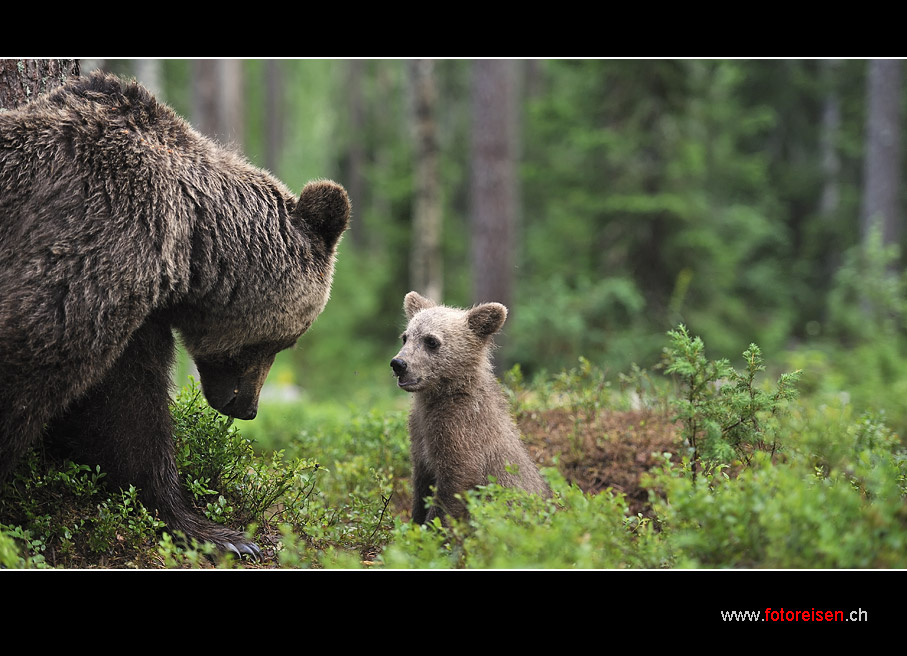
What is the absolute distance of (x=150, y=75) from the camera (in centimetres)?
1484

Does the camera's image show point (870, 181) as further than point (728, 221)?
Yes

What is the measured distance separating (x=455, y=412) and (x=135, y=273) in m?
1.96

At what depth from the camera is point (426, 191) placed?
16953mm

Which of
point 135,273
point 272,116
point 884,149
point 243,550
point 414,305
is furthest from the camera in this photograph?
point 272,116

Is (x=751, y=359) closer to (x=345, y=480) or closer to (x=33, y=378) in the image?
(x=345, y=480)

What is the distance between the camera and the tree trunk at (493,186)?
14234 mm

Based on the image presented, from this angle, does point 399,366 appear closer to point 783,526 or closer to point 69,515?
point 69,515

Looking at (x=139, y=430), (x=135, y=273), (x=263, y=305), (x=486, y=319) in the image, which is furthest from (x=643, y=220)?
(x=135, y=273)

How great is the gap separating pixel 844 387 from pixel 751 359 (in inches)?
322

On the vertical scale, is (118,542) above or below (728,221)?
below

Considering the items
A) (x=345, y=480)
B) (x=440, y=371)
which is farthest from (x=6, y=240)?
(x=345, y=480)

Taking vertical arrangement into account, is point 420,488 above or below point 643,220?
below

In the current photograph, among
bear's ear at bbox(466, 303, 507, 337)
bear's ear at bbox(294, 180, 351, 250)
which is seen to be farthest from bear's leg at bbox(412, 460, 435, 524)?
bear's ear at bbox(294, 180, 351, 250)

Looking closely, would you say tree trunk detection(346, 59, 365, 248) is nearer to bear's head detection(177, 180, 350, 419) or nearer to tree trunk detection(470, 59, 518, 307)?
tree trunk detection(470, 59, 518, 307)
